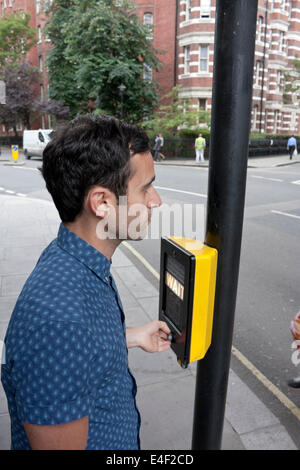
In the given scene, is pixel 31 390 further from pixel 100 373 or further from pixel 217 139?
pixel 217 139

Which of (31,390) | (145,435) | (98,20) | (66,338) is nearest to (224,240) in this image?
(66,338)

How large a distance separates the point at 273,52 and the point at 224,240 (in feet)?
122

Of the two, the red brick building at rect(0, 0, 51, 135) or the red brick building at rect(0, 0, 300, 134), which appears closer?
the red brick building at rect(0, 0, 300, 134)

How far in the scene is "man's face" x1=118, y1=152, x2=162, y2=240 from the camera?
1.30 meters

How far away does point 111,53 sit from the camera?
27.1m

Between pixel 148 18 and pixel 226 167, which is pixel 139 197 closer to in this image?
pixel 226 167

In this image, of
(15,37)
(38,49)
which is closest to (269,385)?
(38,49)

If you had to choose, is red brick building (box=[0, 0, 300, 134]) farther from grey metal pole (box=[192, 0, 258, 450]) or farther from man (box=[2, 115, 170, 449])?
man (box=[2, 115, 170, 449])

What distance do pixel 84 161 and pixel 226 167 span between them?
545 millimetres

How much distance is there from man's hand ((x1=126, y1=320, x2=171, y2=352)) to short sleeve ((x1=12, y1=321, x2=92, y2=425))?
691 millimetres

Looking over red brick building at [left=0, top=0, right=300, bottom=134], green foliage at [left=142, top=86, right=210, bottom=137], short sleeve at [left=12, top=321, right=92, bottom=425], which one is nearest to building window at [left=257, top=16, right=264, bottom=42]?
red brick building at [left=0, top=0, right=300, bottom=134]

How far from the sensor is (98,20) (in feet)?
81.3

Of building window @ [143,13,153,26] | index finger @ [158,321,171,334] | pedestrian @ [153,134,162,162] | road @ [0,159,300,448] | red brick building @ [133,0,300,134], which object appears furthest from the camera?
building window @ [143,13,153,26]

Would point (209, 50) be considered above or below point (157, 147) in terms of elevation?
above
